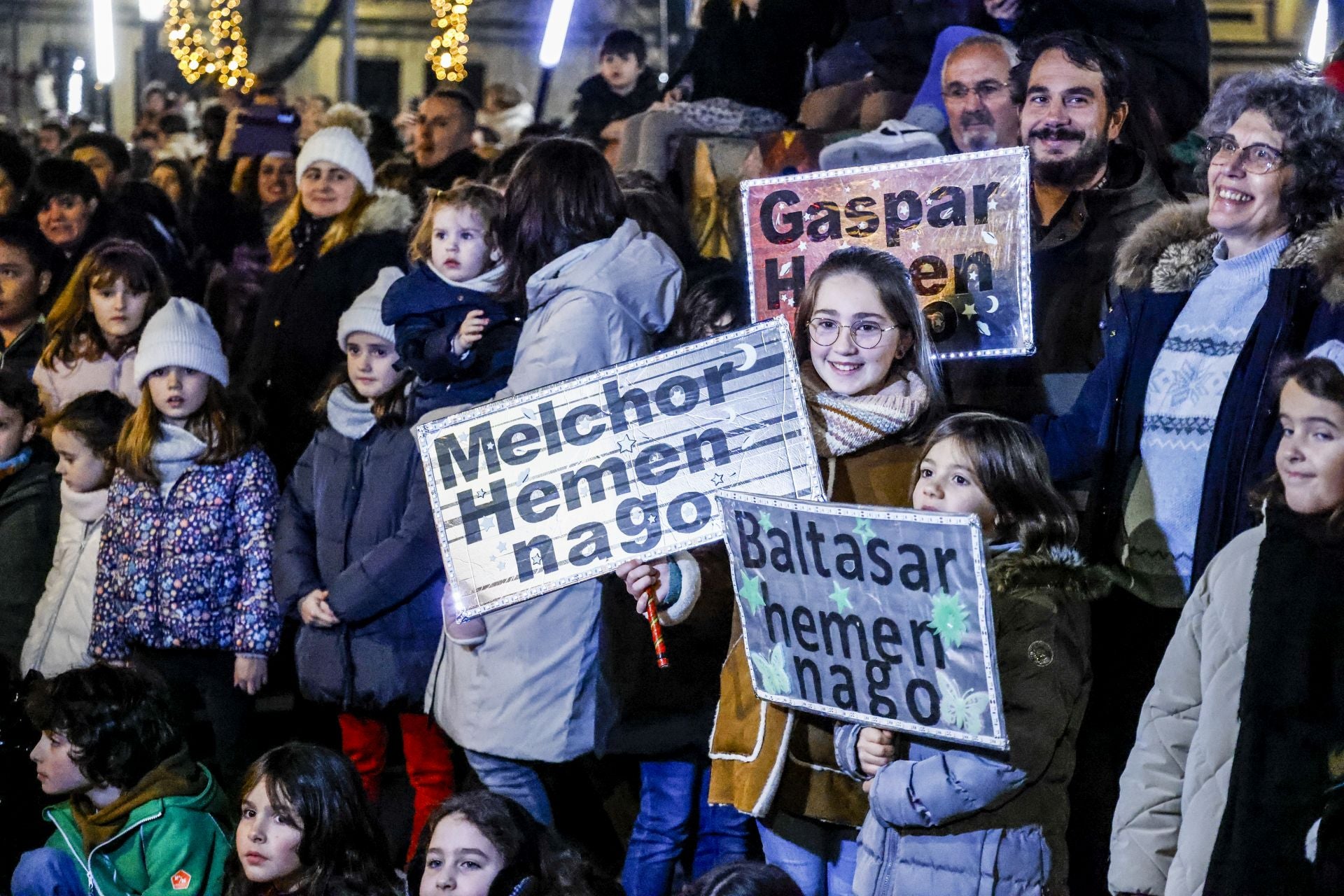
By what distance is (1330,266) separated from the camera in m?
3.66

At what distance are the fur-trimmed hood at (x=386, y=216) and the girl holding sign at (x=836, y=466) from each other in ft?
10.9

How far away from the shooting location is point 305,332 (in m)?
6.87

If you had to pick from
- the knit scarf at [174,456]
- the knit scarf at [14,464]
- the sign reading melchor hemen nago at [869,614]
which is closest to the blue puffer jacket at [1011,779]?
the sign reading melchor hemen nago at [869,614]

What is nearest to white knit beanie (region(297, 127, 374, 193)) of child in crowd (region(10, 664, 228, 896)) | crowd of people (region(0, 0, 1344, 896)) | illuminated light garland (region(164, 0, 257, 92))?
crowd of people (region(0, 0, 1344, 896))

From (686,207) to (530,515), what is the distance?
3267 millimetres

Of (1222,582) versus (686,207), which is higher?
(686,207)

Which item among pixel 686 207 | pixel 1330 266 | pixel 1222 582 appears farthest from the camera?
pixel 686 207

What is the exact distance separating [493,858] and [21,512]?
10.5 ft

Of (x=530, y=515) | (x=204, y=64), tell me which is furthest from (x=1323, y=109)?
(x=204, y=64)

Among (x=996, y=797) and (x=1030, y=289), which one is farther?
(x=1030, y=289)

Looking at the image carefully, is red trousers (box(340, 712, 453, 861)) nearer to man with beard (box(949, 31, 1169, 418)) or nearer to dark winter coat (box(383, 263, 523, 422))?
dark winter coat (box(383, 263, 523, 422))

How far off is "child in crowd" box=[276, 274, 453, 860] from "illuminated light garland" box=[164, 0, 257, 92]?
752 centimetres

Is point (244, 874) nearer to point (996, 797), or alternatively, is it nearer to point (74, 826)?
point (74, 826)

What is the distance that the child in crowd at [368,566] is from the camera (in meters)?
5.51
